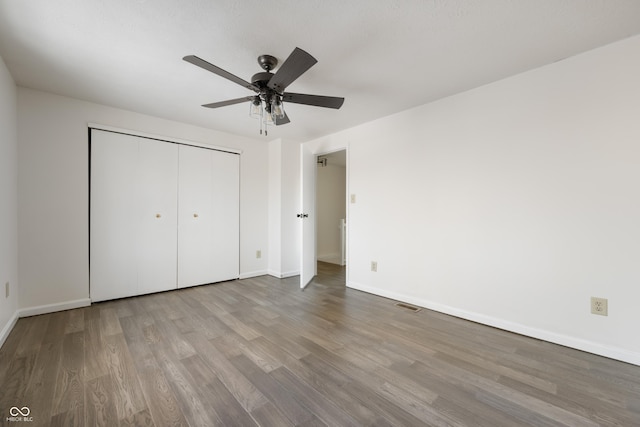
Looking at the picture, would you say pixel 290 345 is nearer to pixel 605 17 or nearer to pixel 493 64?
pixel 493 64

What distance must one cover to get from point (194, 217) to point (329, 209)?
10.1ft

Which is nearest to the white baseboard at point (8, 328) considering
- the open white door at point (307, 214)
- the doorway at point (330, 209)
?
the open white door at point (307, 214)

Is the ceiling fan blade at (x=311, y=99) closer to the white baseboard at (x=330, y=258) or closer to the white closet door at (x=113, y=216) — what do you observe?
the white closet door at (x=113, y=216)

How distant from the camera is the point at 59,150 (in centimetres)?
270

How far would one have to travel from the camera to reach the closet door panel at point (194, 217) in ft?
11.4

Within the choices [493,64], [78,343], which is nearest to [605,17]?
[493,64]

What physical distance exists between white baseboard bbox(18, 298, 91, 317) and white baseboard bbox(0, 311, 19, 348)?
65 mm

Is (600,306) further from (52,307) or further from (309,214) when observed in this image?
(52,307)

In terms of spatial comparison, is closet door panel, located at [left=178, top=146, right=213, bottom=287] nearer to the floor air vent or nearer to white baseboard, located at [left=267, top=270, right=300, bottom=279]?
white baseboard, located at [left=267, top=270, right=300, bottom=279]

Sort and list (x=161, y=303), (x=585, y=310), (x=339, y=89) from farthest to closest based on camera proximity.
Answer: (x=161, y=303)
(x=339, y=89)
(x=585, y=310)

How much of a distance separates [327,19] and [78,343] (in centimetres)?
295

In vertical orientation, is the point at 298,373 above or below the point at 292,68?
below

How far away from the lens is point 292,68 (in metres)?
1.59

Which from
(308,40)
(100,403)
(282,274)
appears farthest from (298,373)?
(282,274)
